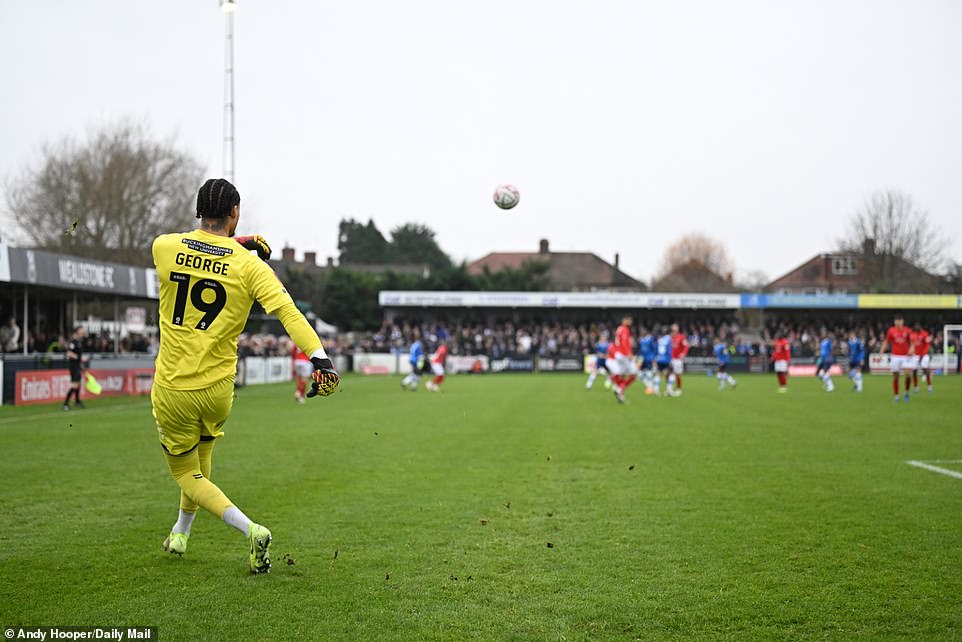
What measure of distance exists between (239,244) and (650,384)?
80.2 feet

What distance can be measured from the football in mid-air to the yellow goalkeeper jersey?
9559mm

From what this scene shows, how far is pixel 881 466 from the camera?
34.4 ft

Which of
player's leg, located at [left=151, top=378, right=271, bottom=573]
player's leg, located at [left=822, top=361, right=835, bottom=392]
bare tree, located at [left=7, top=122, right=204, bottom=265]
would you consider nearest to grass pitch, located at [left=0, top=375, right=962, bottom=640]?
player's leg, located at [left=151, top=378, right=271, bottom=573]

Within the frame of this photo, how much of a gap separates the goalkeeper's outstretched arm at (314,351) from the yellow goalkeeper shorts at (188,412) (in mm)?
659

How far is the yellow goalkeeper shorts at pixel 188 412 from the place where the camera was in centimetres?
531

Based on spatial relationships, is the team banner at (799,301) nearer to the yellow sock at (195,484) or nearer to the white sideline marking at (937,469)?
the white sideline marking at (937,469)

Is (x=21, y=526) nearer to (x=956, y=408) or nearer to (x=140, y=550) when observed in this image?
(x=140, y=550)

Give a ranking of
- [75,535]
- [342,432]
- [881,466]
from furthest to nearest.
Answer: [342,432]
[881,466]
[75,535]

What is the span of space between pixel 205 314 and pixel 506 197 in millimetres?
9894

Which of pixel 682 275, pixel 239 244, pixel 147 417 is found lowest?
pixel 147 417

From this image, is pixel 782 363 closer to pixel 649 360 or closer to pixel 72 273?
pixel 649 360

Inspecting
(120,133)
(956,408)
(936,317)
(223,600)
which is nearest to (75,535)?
(223,600)

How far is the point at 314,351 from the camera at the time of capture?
16.4 feet

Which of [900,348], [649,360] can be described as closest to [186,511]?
[649,360]
